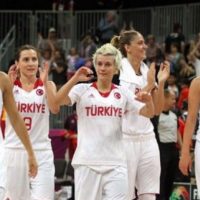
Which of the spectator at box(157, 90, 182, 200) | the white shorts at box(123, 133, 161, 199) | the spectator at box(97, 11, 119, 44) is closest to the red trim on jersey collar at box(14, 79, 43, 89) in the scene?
the white shorts at box(123, 133, 161, 199)

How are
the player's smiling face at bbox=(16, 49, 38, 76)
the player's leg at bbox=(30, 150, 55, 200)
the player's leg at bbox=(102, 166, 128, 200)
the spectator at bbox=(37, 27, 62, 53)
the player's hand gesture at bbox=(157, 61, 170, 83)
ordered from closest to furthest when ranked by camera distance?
the player's leg at bbox=(102, 166, 128, 200), the player's hand gesture at bbox=(157, 61, 170, 83), the player's leg at bbox=(30, 150, 55, 200), the player's smiling face at bbox=(16, 49, 38, 76), the spectator at bbox=(37, 27, 62, 53)

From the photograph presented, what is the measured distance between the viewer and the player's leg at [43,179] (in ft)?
28.4

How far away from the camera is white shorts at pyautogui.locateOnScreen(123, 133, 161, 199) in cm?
909

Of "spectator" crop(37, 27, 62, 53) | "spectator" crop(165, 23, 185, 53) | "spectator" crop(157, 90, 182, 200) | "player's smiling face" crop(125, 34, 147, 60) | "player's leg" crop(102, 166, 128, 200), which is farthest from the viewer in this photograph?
"spectator" crop(37, 27, 62, 53)

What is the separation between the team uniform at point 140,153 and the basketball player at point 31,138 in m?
0.93

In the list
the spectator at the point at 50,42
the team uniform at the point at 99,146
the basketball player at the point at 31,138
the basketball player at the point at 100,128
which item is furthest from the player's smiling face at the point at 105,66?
the spectator at the point at 50,42

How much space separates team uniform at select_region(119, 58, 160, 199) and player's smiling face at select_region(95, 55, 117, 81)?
1005mm

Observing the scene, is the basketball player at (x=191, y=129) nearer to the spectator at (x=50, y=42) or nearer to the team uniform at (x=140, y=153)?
the team uniform at (x=140, y=153)

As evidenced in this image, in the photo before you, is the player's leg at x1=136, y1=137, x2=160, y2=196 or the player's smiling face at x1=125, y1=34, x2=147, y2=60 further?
the player's smiling face at x1=125, y1=34, x2=147, y2=60

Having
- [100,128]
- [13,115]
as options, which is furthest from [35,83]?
[13,115]

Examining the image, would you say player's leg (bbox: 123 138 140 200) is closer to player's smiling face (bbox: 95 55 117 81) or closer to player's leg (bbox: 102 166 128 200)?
player's leg (bbox: 102 166 128 200)

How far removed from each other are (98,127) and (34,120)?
107 centimetres

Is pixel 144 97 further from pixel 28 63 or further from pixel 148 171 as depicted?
pixel 28 63

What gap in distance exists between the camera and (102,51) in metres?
8.26
